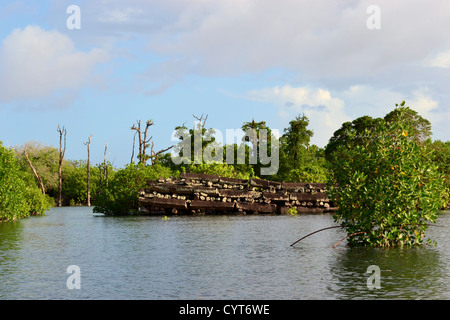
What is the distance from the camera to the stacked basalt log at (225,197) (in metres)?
40.8

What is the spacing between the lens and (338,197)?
19.7 metres

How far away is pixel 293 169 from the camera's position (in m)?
58.3

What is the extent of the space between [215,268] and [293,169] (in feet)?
147

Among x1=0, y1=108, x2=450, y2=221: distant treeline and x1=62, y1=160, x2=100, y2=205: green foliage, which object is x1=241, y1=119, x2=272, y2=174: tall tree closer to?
x1=0, y1=108, x2=450, y2=221: distant treeline

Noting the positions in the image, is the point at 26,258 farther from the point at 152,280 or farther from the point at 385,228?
the point at 385,228

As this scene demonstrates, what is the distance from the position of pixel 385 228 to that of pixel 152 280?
31.4 feet

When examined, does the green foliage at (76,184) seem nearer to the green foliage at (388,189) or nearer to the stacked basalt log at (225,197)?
the stacked basalt log at (225,197)

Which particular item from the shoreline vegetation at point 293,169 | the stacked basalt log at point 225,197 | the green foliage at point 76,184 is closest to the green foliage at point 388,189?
the shoreline vegetation at point 293,169

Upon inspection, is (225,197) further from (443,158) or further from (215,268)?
(215,268)

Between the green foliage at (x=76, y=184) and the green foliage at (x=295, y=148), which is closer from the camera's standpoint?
the green foliage at (x=295, y=148)

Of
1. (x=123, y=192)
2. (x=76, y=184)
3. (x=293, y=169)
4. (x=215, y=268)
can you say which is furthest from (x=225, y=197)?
(x=76, y=184)

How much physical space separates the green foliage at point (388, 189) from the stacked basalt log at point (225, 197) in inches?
850

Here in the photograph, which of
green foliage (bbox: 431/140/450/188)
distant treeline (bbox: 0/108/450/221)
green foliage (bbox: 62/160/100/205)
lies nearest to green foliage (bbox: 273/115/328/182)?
distant treeline (bbox: 0/108/450/221)

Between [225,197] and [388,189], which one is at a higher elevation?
[388,189]
